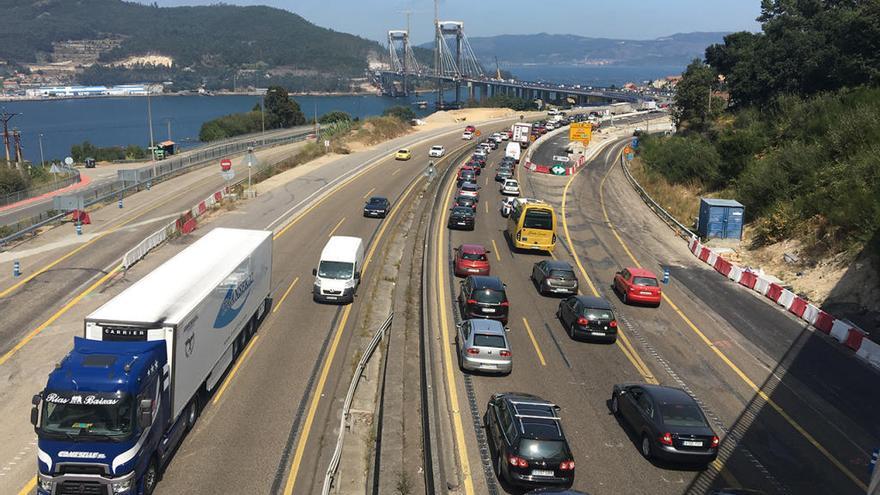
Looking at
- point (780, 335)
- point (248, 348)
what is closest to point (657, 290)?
point (780, 335)

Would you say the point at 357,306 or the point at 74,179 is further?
the point at 74,179

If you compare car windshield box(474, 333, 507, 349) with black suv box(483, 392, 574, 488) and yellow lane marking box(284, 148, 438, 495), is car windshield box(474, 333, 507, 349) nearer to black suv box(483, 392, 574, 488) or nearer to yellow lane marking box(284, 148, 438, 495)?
black suv box(483, 392, 574, 488)

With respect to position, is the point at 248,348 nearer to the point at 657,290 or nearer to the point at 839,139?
the point at 657,290

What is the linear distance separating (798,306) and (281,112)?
14058cm

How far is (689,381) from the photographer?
21156mm

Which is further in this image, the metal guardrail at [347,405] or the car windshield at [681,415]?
the car windshield at [681,415]

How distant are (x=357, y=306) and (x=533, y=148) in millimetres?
64329

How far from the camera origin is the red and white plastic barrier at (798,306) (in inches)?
925

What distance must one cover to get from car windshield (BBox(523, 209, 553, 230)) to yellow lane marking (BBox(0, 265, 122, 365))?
20160 mm

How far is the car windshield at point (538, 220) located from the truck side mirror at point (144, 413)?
25.1 m

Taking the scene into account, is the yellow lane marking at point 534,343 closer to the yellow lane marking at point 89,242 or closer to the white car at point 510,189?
the yellow lane marking at point 89,242

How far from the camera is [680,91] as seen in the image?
79.6 m

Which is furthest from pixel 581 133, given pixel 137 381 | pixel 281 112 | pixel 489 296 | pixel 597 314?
pixel 281 112

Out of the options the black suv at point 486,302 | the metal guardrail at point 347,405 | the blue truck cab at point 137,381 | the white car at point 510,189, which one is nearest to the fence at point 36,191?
the white car at point 510,189
